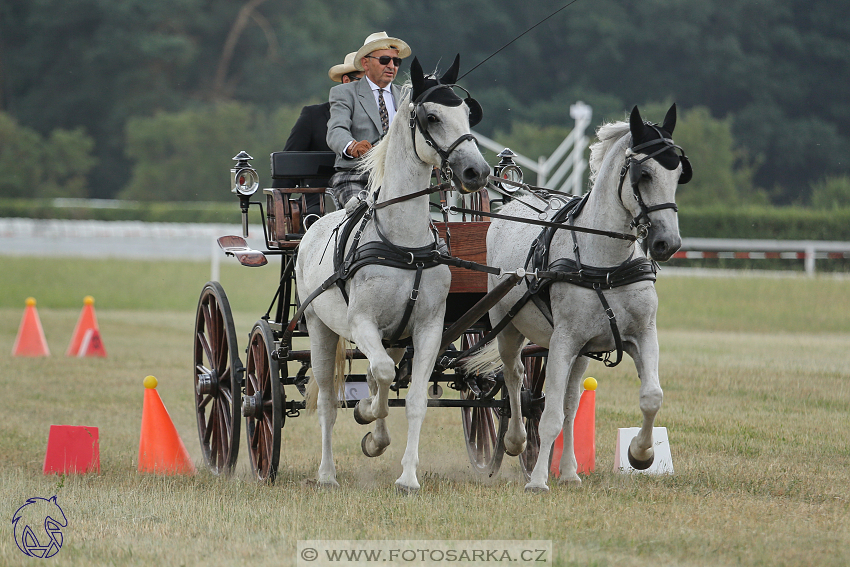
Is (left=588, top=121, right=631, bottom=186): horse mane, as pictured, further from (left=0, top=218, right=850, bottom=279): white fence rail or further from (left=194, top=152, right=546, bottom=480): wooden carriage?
(left=0, top=218, right=850, bottom=279): white fence rail

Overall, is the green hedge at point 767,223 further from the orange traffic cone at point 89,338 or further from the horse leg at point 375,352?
the horse leg at point 375,352

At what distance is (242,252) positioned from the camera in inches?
280

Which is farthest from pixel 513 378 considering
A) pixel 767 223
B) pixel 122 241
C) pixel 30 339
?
pixel 122 241

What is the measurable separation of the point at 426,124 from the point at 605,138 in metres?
1.04

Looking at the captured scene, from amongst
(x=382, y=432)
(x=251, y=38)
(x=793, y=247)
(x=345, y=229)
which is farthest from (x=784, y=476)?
(x=251, y=38)

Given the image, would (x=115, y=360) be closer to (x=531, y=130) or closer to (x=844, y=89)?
(x=531, y=130)

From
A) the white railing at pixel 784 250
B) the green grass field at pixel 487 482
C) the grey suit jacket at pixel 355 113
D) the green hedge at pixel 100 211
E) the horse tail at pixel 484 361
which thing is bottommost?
the green grass field at pixel 487 482

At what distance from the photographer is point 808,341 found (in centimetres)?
1525

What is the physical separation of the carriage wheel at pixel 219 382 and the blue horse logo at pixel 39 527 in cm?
161

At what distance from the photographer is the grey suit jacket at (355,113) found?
694 cm

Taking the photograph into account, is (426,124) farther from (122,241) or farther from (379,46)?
(122,241)

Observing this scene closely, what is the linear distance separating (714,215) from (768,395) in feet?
68.8

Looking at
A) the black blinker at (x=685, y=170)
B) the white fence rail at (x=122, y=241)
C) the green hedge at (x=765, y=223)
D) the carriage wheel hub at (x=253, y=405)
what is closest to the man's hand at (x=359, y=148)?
the carriage wheel hub at (x=253, y=405)

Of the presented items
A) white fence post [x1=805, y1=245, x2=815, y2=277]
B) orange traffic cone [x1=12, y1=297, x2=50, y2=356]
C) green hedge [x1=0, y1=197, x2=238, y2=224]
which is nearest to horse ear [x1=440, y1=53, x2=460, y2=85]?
orange traffic cone [x1=12, y1=297, x2=50, y2=356]
